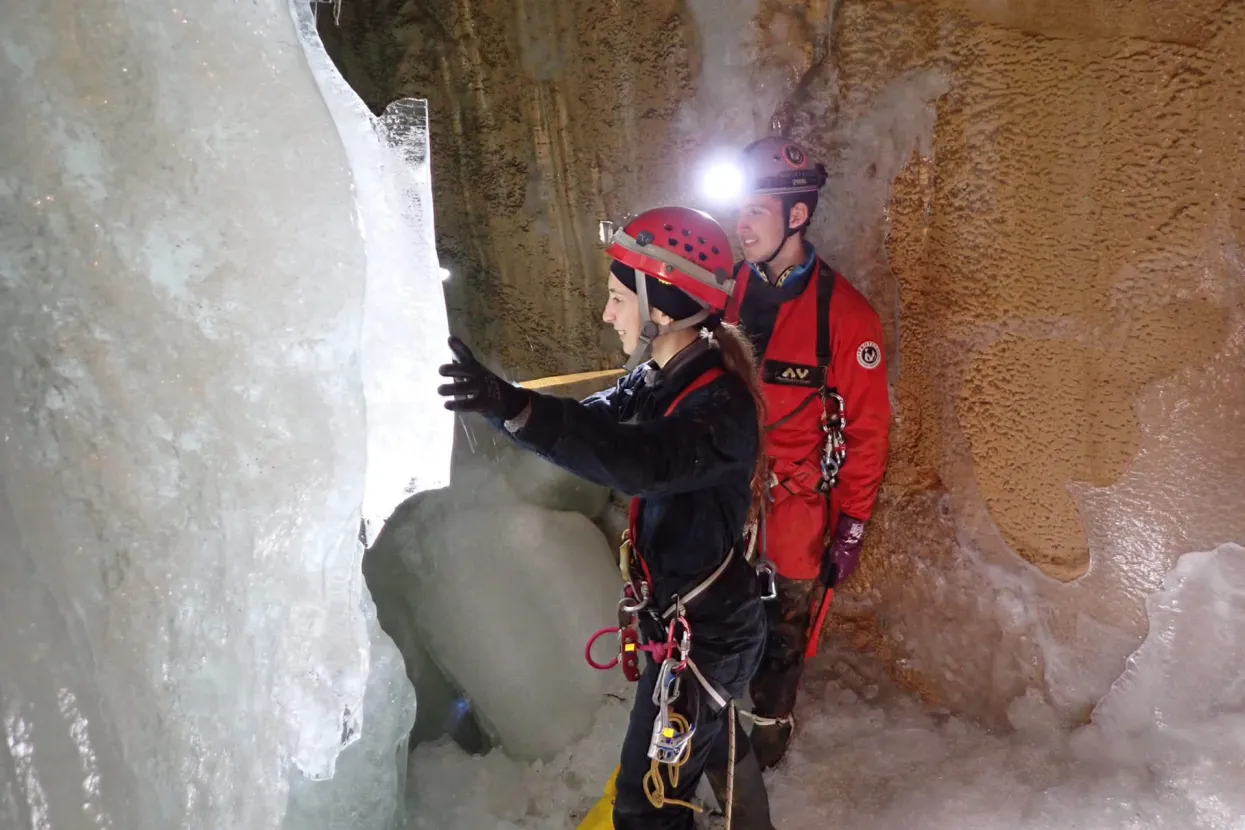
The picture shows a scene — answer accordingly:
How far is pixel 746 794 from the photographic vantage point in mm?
2170

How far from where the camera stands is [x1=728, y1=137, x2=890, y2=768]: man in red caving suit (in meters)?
2.42

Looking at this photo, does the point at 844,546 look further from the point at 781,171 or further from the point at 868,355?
the point at 781,171

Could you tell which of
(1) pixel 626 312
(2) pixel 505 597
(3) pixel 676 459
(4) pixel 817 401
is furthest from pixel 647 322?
(2) pixel 505 597

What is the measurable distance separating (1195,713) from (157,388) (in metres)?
2.56

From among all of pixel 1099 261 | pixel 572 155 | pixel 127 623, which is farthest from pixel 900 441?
pixel 127 623

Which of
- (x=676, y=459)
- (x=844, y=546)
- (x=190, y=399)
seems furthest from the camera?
(x=844, y=546)

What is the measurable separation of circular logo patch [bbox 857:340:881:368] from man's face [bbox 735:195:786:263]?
42cm

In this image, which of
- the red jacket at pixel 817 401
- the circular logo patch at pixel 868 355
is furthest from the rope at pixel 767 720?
the circular logo patch at pixel 868 355

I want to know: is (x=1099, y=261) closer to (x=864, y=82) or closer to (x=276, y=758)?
(x=864, y=82)

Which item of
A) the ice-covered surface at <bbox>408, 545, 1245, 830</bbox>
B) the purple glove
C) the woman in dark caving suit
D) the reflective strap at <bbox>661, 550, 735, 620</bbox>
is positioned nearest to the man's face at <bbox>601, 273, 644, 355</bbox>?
the woman in dark caving suit

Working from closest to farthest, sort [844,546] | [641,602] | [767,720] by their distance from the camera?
[641,602]
[844,546]
[767,720]

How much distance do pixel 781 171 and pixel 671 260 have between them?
35.8 inches

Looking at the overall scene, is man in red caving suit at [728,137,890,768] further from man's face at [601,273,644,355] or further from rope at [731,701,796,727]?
man's face at [601,273,644,355]

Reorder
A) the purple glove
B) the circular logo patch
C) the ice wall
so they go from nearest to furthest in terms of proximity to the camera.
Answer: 1. the ice wall
2. the circular logo patch
3. the purple glove
